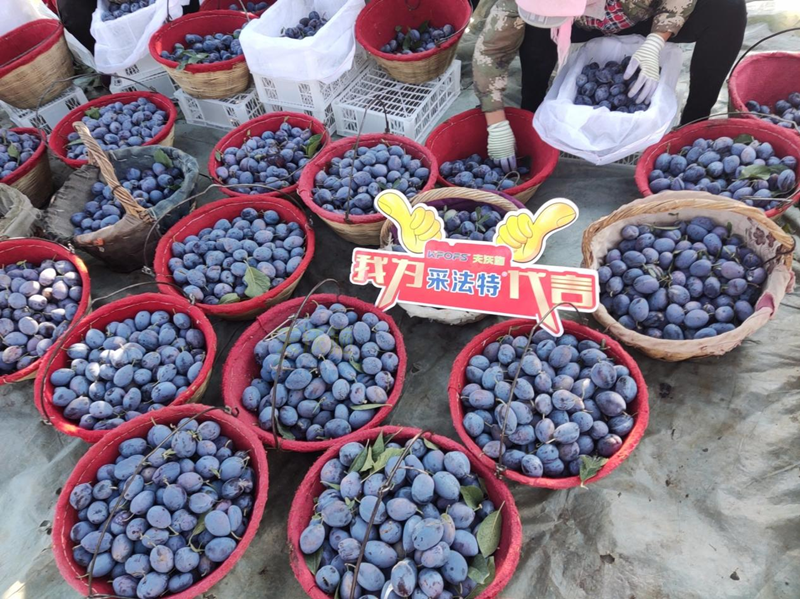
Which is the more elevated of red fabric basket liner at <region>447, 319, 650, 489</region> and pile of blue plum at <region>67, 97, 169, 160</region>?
pile of blue plum at <region>67, 97, 169, 160</region>

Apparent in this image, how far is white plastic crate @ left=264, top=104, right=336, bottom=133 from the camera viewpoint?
2465 millimetres

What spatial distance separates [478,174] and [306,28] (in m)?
1.23

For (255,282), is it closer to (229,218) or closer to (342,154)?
(229,218)

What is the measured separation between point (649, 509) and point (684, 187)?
1.12 m

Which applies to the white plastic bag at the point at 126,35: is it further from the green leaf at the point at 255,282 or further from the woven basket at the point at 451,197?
the woven basket at the point at 451,197

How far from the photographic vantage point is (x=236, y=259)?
1769 mm

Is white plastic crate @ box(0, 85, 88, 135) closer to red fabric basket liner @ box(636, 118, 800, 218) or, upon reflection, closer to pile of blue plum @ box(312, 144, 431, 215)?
pile of blue plum @ box(312, 144, 431, 215)

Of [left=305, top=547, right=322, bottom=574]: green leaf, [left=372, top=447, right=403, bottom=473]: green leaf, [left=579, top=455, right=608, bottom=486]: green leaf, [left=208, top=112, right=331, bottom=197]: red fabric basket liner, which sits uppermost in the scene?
[left=208, top=112, right=331, bottom=197]: red fabric basket liner

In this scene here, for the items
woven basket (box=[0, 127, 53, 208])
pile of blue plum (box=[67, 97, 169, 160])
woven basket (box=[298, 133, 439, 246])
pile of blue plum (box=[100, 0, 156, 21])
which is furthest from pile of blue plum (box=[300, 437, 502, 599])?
pile of blue plum (box=[100, 0, 156, 21])

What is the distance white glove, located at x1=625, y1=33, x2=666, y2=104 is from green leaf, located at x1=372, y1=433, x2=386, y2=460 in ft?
5.27

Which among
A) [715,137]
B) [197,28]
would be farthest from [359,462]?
[197,28]

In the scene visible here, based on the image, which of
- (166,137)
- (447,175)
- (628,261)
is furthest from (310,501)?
(166,137)

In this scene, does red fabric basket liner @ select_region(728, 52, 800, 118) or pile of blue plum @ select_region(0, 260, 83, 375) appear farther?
red fabric basket liner @ select_region(728, 52, 800, 118)

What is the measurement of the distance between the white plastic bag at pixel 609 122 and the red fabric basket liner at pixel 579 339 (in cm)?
82
